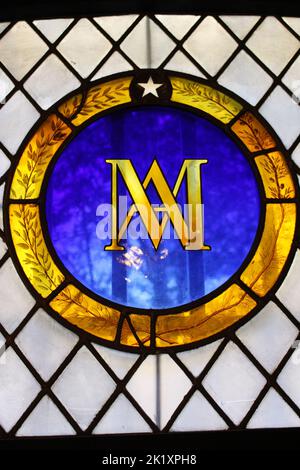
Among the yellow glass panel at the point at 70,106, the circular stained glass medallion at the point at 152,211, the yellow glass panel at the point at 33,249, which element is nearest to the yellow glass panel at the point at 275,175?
the circular stained glass medallion at the point at 152,211

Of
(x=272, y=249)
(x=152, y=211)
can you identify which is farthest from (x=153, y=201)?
(x=272, y=249)

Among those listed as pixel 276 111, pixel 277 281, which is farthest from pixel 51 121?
pixel 277 281

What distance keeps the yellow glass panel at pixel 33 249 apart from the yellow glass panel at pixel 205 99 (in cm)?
74

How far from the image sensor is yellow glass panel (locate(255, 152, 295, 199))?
2859 mm

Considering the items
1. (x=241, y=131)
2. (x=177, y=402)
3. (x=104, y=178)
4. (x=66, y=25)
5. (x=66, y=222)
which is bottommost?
(x=177, y=402)

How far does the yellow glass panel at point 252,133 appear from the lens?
2920mm

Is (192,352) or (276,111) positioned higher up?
(276,111)

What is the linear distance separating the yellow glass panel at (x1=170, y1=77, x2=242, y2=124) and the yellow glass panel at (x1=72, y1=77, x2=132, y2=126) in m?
0.20

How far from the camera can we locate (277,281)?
8.99 feet

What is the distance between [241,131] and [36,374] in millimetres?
1222

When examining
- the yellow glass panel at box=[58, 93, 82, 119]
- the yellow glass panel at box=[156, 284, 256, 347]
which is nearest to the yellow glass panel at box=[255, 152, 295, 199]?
the yellow glass panel at box=[156, 284, 256, 347]

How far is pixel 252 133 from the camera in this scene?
116 inches

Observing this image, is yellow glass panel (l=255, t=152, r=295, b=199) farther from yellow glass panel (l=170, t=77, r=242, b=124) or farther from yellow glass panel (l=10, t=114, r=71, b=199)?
yellow glass panel (l=10, t=114, r=71, b=199)

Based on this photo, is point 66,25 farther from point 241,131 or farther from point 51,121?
point 241,131
